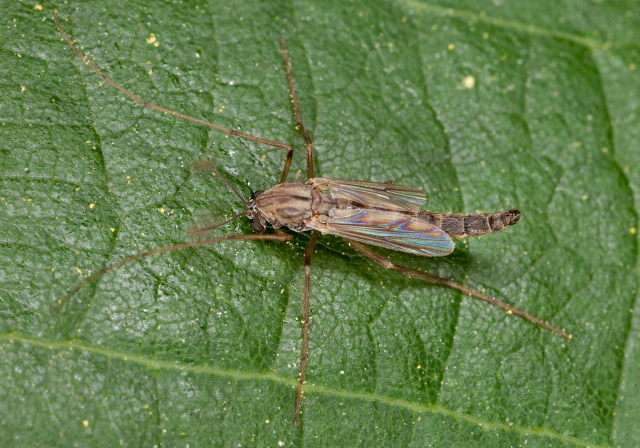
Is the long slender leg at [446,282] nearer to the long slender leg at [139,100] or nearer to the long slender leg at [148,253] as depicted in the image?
the long slender leg at [148,253]

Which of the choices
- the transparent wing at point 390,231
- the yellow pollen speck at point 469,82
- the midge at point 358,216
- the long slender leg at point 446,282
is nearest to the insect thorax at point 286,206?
the midge at point 358,216

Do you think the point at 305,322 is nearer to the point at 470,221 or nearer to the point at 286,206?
the point at 286,206

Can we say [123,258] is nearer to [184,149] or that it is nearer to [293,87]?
[184,149]

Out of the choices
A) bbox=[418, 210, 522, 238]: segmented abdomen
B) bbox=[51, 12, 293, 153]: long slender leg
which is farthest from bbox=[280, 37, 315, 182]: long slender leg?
bbox=[418, 210, 522, 238]: segmented abdomen

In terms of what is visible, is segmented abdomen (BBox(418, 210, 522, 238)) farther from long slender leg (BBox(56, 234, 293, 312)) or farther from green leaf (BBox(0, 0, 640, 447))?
long slender leg (BBox(56, 234, 293, 312))

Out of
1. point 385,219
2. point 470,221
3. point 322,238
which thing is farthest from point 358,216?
point 470,221

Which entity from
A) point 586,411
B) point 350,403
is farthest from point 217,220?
point 586,411
